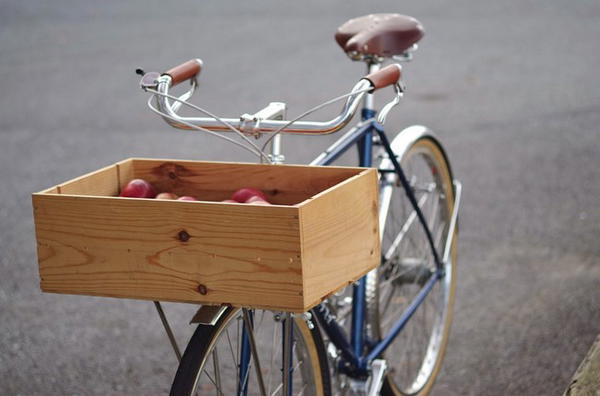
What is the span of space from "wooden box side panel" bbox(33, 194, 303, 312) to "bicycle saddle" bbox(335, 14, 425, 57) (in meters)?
1.46

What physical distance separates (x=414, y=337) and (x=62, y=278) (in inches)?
90.3

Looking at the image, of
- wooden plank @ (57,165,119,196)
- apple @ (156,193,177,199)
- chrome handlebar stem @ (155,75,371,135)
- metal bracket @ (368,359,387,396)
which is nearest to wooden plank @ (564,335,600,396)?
metal bracket @ (368,359,387,396)

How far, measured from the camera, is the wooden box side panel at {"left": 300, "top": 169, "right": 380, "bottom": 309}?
7.36 feet

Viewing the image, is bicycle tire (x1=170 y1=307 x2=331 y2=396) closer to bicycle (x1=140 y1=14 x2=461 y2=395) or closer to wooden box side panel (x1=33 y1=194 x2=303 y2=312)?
bicycle (x1=140 y1=14 x2=461 y2=395)

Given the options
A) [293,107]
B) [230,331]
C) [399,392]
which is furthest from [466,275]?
[293,107]

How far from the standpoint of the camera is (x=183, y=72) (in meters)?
2.90

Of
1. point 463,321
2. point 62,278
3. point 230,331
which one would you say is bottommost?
point 463,321

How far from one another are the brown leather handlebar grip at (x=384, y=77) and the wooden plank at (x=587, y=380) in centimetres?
107

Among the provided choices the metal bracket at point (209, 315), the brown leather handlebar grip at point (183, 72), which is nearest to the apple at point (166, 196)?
the metal bracket at point (209, 315)

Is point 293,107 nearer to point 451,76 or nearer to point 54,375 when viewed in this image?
point 451,76

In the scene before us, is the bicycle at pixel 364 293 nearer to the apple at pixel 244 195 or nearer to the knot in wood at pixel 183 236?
the apple at pixel 244 195

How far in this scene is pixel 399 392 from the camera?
3.72m

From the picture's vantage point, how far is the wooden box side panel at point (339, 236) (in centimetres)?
224

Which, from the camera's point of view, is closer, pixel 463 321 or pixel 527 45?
pixel 463 321
